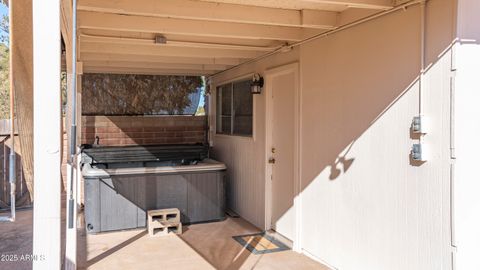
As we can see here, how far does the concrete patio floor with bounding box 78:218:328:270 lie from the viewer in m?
4.33

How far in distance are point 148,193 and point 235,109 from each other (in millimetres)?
1959

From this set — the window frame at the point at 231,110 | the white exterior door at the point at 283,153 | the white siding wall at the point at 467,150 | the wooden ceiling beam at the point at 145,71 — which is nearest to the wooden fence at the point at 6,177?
the wooden ceiling beam at the point at 145,71

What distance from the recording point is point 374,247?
3441 millimetres

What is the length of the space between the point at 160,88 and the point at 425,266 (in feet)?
19.6

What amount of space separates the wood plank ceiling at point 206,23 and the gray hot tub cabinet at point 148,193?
5.53 feet

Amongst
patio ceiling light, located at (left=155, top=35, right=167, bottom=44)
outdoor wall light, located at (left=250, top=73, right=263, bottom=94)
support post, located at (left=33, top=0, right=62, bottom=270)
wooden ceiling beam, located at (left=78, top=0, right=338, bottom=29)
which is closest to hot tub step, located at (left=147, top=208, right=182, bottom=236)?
outdoor wall light, located at (left=250, top=73, right=263, bottom=94)

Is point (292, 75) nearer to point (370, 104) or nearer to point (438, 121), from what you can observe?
point (370, 104)

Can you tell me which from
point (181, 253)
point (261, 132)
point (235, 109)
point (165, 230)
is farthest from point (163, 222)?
point (235, 109)

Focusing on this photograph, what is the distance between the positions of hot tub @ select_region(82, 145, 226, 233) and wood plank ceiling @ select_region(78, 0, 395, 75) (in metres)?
1.48

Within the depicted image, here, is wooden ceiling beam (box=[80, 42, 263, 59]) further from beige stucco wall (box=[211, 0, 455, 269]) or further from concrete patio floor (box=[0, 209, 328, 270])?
concrete patio floor (box=[0, 209, 328, 270])

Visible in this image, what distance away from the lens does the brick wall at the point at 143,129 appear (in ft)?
24.1

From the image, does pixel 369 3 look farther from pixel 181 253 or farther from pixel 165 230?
pixel 165 230

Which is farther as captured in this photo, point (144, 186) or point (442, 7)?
point (144, 186)

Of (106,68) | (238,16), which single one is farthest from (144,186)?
(238,16)
